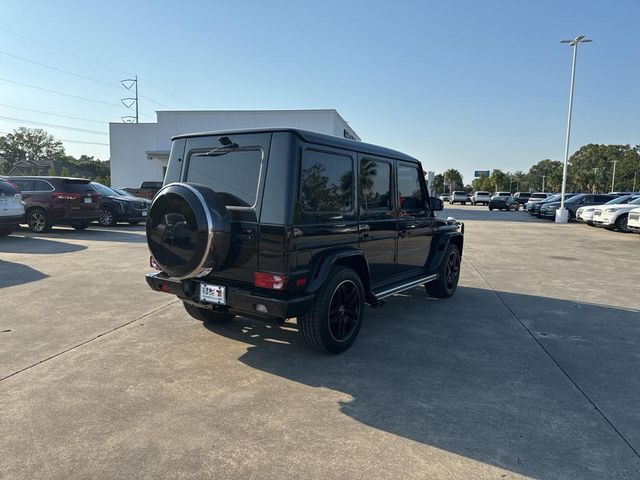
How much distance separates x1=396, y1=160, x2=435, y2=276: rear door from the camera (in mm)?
5559

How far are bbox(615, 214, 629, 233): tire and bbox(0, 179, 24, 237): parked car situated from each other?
70.5ft

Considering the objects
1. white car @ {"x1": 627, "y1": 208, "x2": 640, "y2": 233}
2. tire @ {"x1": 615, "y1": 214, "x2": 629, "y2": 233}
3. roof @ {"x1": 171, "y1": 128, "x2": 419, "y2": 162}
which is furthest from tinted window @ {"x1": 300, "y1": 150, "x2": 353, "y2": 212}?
tire @ {"x1": 615, "y1": 214, "x2": 629, "y2": 233}

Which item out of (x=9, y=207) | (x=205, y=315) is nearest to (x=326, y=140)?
(x=205, y=315)

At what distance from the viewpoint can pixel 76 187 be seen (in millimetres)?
13594

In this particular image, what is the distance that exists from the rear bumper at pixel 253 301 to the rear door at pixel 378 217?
47.0 inches

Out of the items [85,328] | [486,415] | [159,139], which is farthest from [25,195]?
[159,139]

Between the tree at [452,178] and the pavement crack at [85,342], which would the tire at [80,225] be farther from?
the tree at [452,178]

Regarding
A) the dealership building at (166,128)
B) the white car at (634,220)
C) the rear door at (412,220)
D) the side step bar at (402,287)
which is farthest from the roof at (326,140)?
the dealership building at (166,128)

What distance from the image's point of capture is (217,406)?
3297mm

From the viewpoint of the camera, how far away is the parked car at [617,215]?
1841cm

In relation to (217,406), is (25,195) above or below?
above

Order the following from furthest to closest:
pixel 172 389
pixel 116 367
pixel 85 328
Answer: pixel 85 328 < pixel 116 367 < pixel 172 389

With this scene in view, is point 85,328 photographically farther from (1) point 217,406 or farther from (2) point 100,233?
→ (2) point 100,233

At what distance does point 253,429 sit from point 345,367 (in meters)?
1.26
